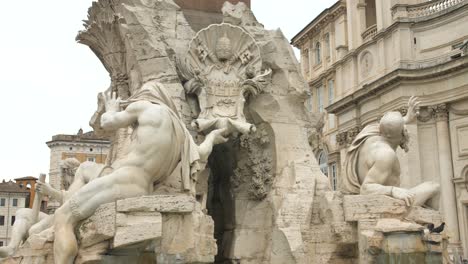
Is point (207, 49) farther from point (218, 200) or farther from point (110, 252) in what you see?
point (110, 252)

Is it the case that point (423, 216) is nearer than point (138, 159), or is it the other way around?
point (138, 159)

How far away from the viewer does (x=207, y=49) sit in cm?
766

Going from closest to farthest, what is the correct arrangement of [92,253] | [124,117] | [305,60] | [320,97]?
[92,253] → [124,117] → [320,97] → [305,60]

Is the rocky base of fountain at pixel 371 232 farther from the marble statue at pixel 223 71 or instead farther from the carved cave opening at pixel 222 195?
the marble statue at pixel 223 71

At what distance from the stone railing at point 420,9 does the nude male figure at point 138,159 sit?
24529mm

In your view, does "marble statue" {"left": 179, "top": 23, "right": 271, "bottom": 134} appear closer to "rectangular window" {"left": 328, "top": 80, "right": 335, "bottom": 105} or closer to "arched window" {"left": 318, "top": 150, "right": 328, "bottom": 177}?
"arched window" {"left": 318, "top": 150, "right": 328, "bottom": 177}

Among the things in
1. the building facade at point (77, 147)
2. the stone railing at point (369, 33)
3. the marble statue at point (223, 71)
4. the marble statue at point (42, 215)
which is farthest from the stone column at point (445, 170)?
the marble statue at point (42, 215)

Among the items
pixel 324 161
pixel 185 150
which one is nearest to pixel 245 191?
pixel 185 150

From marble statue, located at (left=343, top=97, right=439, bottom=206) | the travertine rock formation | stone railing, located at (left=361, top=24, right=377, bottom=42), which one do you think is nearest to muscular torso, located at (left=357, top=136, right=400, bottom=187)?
marble statue, located at (left=343, top=97, right=439, bottom=206)

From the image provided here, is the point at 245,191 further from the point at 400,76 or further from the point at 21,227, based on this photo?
the point at 400,76

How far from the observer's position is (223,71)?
770cm

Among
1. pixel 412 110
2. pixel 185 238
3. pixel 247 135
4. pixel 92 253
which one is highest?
pixel 412 110

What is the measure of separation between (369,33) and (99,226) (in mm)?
28558

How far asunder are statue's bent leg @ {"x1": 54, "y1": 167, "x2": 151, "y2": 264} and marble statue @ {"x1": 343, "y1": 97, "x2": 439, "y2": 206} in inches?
116
